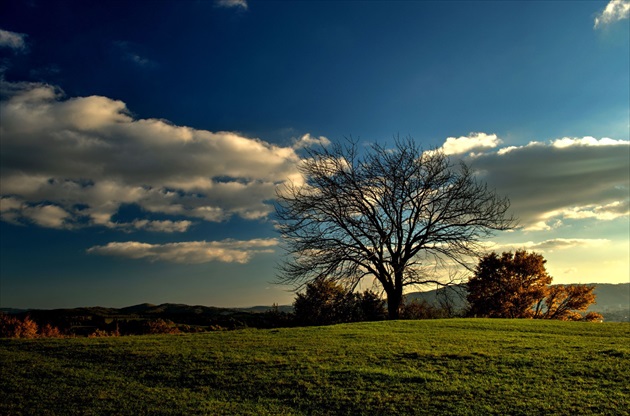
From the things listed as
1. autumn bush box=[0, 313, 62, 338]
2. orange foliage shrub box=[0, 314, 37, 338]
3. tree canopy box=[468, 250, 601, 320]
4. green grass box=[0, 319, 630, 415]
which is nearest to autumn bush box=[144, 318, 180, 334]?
autumn bush box=[0, 313, 62, 338]

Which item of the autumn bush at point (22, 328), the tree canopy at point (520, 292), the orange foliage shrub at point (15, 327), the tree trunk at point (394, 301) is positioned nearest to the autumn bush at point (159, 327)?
the autumn bush at point (22, 328)

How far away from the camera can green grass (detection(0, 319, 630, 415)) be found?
9.62 meters

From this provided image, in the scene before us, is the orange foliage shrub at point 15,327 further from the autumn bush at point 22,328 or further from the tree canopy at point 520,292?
the tree canopy at point 520,292

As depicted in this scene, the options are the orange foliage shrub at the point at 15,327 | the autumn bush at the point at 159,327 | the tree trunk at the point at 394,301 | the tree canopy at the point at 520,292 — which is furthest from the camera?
the tree canopy at the point at 520,292

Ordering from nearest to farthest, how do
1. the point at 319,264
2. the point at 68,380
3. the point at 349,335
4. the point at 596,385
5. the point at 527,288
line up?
the point at 596,385
the point at 68,380
the point at 349,335
the point at 319,264
the point at 527,288

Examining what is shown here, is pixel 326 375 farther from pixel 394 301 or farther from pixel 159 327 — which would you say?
pixel 394 301

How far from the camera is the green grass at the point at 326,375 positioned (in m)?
9.62

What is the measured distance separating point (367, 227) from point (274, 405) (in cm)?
1993

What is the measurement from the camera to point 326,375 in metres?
11.7

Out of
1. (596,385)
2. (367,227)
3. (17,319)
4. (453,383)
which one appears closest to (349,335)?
(453,383)

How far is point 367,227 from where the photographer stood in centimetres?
2902

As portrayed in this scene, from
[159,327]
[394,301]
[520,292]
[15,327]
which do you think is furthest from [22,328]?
[520,292]

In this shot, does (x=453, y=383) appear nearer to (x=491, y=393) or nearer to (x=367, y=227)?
(x=491, y=393)

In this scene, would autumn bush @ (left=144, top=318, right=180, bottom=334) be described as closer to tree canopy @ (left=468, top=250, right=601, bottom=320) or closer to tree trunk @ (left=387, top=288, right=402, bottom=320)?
tree trunk @ (left=387, top=288, right=402, bottom=320)
